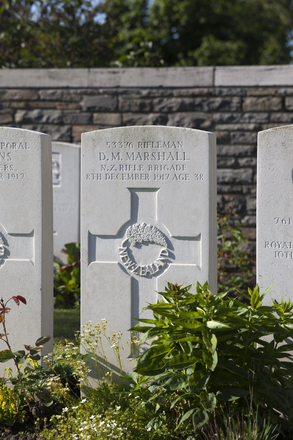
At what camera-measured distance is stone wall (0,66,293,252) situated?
5570 mm

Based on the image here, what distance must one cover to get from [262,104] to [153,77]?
4.43 feet

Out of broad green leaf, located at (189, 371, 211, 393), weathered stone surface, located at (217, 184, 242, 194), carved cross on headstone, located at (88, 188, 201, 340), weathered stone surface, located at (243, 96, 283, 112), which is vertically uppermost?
weathered stone surface, located at (243, 96, 283, 112)

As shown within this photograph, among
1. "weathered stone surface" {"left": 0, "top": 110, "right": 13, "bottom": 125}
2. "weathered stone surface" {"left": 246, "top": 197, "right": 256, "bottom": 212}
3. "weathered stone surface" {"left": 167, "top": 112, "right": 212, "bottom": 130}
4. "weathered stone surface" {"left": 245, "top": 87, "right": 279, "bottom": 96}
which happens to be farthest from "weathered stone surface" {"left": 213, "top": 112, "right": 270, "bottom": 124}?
"weathered stone surface" {"left": 0, "top": 110, "right": 13, "bottom": 125}

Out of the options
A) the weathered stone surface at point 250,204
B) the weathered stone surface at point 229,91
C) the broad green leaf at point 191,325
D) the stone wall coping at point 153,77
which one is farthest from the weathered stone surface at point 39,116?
the broad green leaf at point 191,325

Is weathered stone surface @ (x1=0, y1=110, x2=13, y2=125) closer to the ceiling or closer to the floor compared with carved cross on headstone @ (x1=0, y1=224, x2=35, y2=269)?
closer to the ceiling

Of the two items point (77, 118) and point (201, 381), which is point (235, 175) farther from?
point (201, 381)

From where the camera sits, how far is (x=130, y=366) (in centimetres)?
319

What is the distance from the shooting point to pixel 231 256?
211 inches

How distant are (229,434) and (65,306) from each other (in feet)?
11.6

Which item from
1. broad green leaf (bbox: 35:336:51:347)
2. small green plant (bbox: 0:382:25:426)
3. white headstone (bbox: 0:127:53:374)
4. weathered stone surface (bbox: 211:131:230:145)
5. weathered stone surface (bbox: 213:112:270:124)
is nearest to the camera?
small green plant (bbox: 0:382:25:426)

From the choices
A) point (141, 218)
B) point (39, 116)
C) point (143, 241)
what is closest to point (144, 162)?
point (141, 218)

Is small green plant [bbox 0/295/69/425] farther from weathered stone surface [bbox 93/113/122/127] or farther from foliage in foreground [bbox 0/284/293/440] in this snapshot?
weathered stone surface [bbox 93/113/122/127]

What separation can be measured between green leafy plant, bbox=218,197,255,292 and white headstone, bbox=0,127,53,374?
2426mm

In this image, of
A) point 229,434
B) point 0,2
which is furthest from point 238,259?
point 0,2
